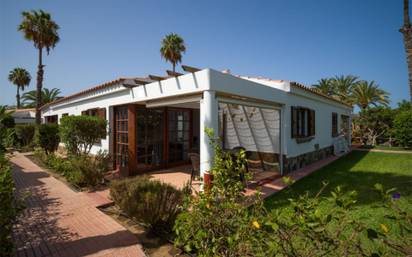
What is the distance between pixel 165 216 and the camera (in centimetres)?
421

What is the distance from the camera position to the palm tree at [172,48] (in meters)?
28.2

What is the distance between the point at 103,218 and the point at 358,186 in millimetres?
7906

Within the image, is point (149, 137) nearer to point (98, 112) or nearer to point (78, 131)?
point (78, 131)

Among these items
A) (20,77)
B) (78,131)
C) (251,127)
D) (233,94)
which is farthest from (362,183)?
(20,77)

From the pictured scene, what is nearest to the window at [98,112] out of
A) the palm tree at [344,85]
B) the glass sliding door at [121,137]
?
the glass sliding door at [121,137]

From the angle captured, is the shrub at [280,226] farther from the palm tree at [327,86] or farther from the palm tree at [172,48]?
the palm tree at [327,86]

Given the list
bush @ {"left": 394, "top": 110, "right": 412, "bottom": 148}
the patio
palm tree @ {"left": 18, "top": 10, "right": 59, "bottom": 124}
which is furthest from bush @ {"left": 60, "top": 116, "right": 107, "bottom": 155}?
bush @ {"left": 394, "top": 110, "right": 412, "bottom": 148}

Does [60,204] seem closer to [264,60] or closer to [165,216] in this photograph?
[165,216]

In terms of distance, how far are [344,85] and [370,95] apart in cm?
406

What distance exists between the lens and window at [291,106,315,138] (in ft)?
31.7

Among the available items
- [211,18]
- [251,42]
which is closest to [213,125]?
[211,18]

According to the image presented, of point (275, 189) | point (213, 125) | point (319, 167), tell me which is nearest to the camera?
point (213, 125)

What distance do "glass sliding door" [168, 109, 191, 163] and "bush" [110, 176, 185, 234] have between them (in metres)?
5.71

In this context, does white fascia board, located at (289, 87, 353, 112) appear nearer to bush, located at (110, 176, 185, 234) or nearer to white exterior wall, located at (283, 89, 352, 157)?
white exterior wall, located at (283, 89, 352, 157)
